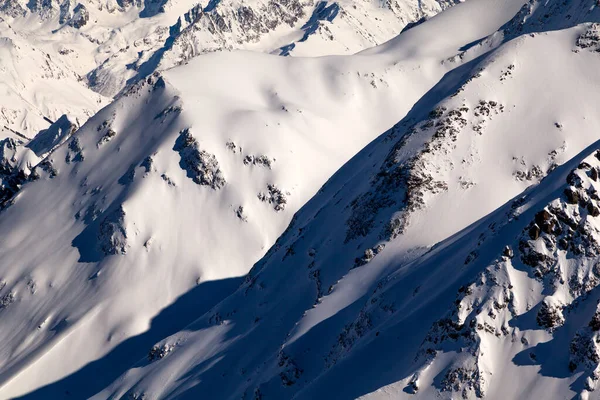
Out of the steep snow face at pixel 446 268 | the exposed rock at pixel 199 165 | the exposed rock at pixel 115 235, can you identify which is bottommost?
the exposed rock at pixel 115 235

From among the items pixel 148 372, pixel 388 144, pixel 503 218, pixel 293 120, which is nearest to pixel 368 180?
pixel 388 144

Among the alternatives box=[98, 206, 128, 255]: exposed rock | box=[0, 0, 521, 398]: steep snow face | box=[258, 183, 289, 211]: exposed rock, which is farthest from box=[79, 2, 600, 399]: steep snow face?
box=[98, 206, 128, 255]: exposed rock

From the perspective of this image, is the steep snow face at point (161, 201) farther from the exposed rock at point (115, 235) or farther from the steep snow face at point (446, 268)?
the steep snow face at point (446, 268)

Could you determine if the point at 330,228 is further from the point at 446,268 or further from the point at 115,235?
the point at 115,235

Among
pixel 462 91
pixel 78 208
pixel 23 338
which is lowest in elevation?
pixel 23 338

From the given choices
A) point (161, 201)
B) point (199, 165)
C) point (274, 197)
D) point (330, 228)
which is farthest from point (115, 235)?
point (330, 228)

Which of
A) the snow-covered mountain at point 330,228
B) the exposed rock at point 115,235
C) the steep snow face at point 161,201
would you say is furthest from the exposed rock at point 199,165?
the exposed rock at point 115,235

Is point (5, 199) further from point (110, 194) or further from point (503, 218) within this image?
point (503, 218)
